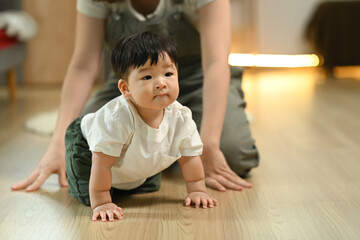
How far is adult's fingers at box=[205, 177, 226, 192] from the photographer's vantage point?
1440mm

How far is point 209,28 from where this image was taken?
4.99 feet

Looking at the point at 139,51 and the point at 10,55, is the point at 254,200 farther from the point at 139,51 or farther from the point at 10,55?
the point at 10,55

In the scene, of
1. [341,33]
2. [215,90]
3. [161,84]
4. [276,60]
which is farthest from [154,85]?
[276,60]

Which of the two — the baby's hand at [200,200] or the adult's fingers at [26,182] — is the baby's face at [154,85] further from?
the adult's fingers at [26,182]

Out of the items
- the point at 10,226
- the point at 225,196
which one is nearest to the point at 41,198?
the point at 10,226

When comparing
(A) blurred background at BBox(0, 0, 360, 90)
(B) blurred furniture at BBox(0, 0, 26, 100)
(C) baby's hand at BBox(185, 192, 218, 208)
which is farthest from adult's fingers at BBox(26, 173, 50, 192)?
(A) blurred background at BBox(0, 0, 360, 90)

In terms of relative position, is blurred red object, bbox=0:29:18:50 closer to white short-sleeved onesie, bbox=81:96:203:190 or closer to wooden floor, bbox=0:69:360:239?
wooden floor, bbox=0:69:360:239

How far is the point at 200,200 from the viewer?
1.31 meters

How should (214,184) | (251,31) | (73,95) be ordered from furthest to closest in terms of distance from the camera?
(251,31) → (73,95) → (214,184)

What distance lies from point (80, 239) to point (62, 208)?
0.78 ft

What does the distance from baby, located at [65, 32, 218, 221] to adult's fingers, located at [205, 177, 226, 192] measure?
4.6 inches

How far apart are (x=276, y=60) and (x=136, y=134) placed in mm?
3178

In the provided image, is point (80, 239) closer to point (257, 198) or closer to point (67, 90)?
point (257, 198)

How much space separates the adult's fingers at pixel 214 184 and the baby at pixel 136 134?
12cm
